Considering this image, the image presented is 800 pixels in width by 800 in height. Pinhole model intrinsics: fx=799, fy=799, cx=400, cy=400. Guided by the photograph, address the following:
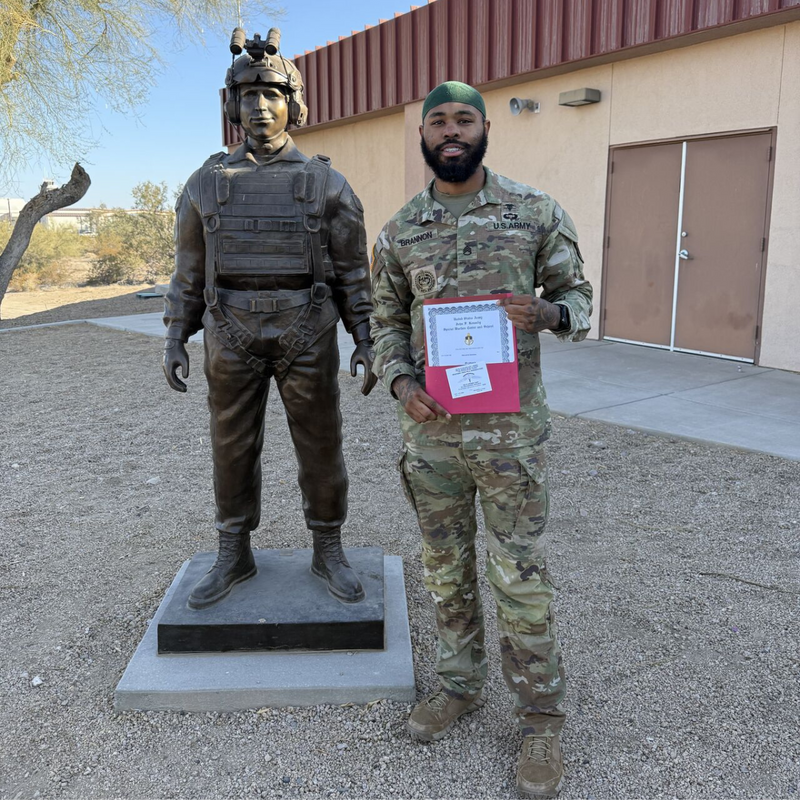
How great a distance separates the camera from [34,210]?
14094 millimetres

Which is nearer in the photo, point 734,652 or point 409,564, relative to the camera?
point 734,652

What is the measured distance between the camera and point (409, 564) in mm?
3980

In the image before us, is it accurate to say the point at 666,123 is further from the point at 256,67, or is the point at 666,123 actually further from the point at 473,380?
the point at 473,380

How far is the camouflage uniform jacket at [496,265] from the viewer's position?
2252mm

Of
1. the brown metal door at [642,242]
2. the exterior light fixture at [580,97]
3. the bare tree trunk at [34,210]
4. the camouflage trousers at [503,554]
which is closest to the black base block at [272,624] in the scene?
the camouflage trousers at [503,554]

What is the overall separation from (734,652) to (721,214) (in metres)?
6.57

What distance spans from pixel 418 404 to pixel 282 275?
90 cm

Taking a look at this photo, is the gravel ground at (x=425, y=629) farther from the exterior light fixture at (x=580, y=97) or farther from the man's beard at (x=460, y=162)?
the exterior light fixture at (x=580, y=97)

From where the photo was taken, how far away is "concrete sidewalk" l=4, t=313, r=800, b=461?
607 centimetres

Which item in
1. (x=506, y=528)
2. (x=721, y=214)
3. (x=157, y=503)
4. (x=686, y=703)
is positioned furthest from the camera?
(x=721, y=214)

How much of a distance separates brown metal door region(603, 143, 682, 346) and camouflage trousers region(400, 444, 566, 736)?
7.55 metres

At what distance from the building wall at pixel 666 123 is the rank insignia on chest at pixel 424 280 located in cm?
688

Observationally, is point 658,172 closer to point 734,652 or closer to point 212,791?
point 734,652

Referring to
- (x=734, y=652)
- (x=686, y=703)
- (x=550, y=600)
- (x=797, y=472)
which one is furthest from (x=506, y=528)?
(x=797, y=472)
